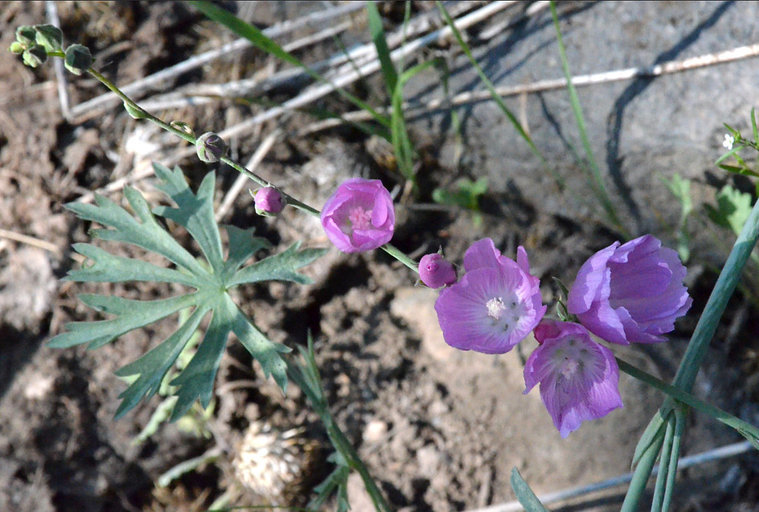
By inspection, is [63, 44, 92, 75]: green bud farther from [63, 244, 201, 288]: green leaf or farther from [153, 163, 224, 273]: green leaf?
[63, 244, 201, 288]: green leaf

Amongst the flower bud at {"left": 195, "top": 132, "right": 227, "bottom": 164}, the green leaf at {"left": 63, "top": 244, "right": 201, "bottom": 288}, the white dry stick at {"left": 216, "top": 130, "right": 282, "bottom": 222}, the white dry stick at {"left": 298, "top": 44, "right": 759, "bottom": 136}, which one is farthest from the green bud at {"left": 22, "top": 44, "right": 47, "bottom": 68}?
the white dry stick at {"left": 298, "top": 44, "right": 759, "bottom": 136}

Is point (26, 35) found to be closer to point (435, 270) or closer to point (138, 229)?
point (138, 229)

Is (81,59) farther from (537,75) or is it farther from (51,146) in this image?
(537,75)

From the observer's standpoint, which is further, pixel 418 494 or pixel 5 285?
pixel 5 285

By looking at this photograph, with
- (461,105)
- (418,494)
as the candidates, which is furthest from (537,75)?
(418,494)

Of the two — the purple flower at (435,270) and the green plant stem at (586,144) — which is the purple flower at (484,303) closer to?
the purple flower at (435,270)

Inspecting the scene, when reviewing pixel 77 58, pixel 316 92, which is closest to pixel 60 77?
pixel 316 92
